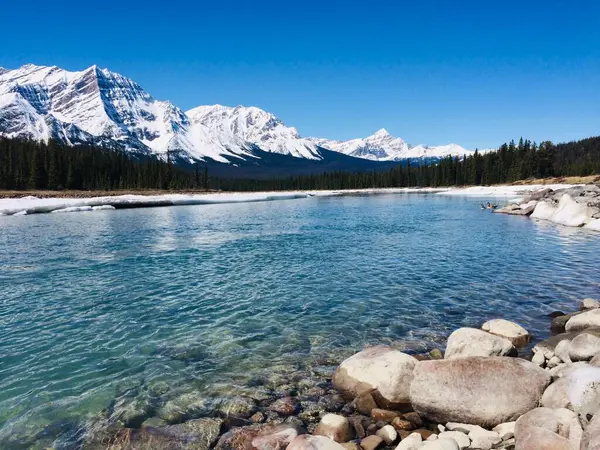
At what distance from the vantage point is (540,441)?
5.38 meters

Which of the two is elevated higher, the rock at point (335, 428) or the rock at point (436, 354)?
the rock at point (436, 354)

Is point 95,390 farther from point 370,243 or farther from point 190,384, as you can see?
point 370,243

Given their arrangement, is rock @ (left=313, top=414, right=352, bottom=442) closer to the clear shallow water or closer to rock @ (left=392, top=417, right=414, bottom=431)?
rock @ (left=392, top=417, right=414, bottom=431)

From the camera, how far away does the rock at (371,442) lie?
6223mm

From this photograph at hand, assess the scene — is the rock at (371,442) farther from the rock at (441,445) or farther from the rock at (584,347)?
the rock at (584,347)

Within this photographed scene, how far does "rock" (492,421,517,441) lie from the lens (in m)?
6.22

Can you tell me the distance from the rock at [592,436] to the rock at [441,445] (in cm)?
157

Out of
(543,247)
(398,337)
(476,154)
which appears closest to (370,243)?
(543,247)

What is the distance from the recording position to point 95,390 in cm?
798

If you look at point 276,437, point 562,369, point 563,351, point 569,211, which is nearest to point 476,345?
point 562,369

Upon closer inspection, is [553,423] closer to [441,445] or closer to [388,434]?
[441,445]

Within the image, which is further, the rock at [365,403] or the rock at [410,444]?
the rock at [365,403]

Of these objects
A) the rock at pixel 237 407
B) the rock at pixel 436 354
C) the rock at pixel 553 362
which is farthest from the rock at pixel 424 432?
the rock at pixel 553 362

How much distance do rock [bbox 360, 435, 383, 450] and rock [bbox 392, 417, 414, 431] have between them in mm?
738
